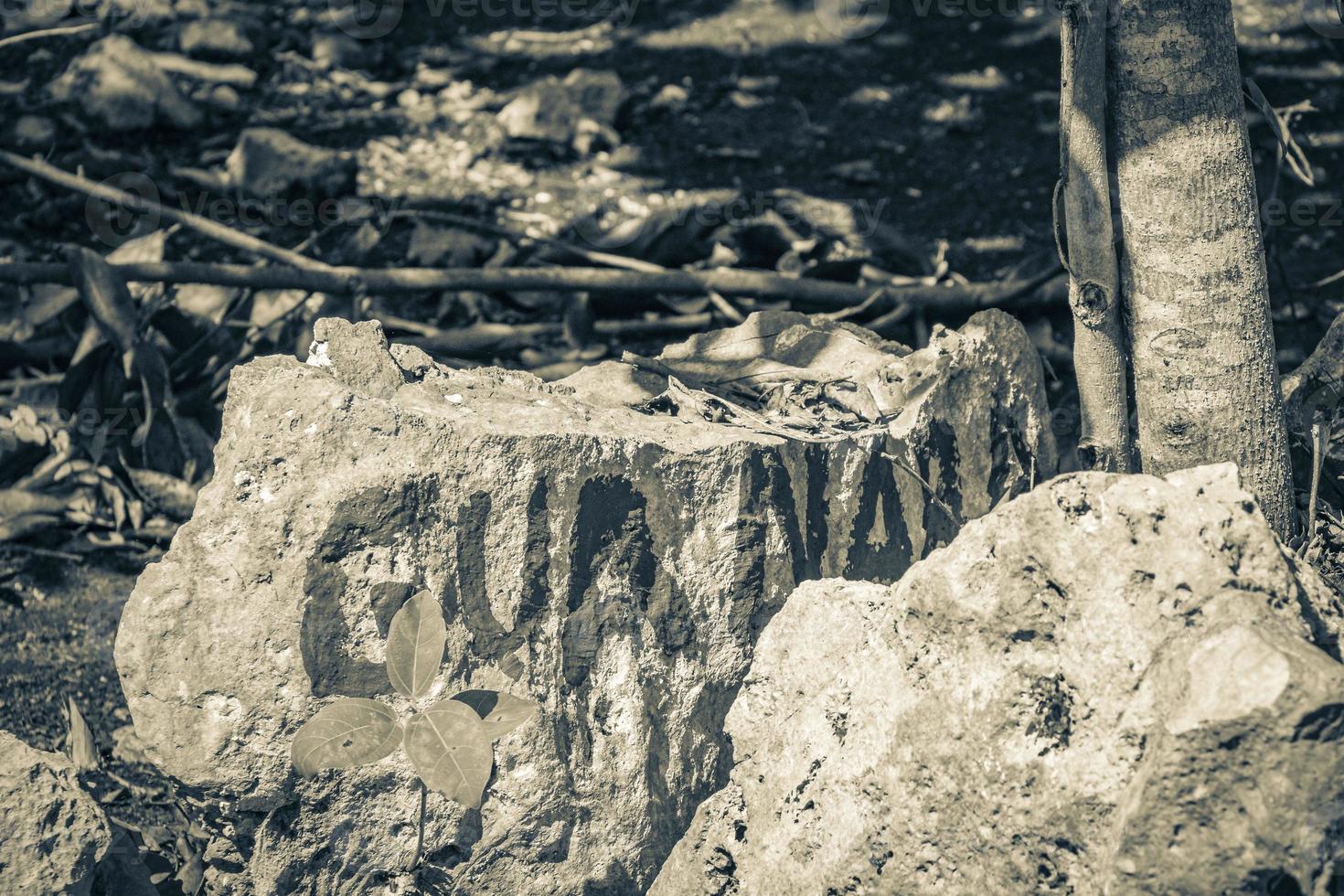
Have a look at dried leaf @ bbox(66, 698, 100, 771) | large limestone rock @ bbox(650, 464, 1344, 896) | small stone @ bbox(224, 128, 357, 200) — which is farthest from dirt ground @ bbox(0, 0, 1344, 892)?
dried leaf @ bbox(66, 698, 100, 771)

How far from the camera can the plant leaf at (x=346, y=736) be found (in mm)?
1875

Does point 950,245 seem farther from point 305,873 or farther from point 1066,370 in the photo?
point 305,873

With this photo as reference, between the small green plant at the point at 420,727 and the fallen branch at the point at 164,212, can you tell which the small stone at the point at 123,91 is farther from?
the small green plant at the point at 420,727

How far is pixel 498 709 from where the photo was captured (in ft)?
6.43

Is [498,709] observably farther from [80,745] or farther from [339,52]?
[339,52]

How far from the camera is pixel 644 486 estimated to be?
2057 millimetres

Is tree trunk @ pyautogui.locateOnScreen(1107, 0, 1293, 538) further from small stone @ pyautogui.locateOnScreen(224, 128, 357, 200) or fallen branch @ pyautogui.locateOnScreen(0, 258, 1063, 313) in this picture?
small stone @ pyautogui.locateOnScreen(224, 128, 357, 200)

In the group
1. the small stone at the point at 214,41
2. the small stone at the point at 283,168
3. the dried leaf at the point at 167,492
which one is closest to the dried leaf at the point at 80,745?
the dried leaf at the point at 167,492

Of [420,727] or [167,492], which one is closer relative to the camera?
[420,727]

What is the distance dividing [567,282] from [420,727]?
1.99 metres

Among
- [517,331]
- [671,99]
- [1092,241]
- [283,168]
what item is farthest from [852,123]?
[1092,241]

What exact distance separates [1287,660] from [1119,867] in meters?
0.31

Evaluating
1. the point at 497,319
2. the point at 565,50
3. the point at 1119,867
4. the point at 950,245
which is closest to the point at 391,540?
the point at 1119,867

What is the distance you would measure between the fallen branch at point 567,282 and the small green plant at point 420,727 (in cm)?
186
